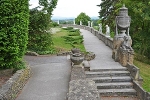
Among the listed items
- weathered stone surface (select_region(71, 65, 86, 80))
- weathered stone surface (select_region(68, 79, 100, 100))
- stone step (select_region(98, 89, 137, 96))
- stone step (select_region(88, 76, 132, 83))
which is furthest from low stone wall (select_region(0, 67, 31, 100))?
stone step (select_region(98, 89, 137, 96))

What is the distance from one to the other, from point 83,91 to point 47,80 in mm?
4830

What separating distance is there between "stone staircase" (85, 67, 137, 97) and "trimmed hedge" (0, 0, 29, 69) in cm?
397

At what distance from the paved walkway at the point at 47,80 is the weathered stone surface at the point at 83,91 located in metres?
1.70

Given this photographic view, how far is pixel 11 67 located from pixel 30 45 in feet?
23.4

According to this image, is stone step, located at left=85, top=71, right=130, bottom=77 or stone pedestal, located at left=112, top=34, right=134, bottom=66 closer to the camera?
stone step, located at left=85, top=71, right=130, bottom=77

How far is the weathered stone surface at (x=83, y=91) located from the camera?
613cm

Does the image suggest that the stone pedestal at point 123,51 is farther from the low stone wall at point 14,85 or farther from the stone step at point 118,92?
the low stone wall at point 14,85

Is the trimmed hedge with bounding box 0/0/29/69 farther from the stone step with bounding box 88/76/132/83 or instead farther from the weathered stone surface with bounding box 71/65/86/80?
the stone step with bounding box 88/76/132/83

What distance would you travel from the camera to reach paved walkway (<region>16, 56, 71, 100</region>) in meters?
9.27

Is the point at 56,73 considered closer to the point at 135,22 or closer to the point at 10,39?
the point at 10,39

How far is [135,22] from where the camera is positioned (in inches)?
738

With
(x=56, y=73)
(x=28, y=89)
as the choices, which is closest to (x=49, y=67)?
(x=56, y=73)

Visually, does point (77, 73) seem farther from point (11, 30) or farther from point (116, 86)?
point (11, 30)

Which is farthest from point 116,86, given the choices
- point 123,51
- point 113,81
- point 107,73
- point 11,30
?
point 11,30
